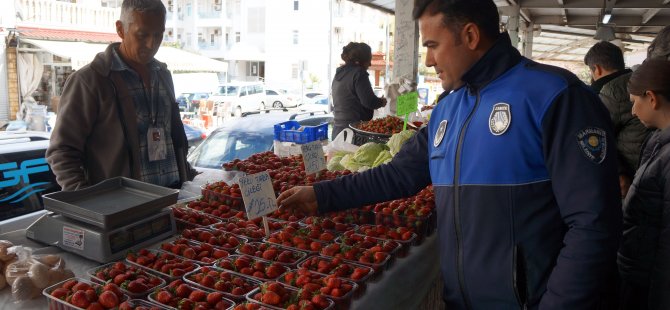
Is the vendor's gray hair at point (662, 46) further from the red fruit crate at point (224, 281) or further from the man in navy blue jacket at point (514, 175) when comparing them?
the red fruit crate at point (224, 281)

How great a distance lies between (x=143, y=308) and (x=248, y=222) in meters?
0.85

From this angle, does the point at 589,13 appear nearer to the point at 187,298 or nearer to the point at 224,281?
the point at 224,281

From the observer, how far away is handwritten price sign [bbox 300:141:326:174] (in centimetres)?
280

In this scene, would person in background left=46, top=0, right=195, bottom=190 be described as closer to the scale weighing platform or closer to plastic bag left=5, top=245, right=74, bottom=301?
the scale weighing platform

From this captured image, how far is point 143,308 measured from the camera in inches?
58.4

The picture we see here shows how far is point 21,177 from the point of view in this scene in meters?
4.26

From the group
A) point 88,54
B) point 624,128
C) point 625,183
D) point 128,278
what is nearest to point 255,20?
point 88,54

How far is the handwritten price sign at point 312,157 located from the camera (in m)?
2.80

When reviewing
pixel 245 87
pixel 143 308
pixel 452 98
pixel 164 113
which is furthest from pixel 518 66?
pixel 245 87

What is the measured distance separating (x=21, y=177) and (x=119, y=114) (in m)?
2.36

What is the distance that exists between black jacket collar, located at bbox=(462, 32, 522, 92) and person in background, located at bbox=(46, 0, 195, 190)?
1.65 meters

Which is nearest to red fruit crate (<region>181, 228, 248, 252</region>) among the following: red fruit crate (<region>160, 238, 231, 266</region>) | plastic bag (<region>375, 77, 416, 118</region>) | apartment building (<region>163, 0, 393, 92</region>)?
red fruit crate (<region>160, 238, 231, 266</region>)

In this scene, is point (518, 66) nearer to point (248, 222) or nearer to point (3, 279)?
point (248, 222)

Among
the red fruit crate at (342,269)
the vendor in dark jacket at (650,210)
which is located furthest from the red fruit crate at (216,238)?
the vendor in dark jacket at (650,210)
